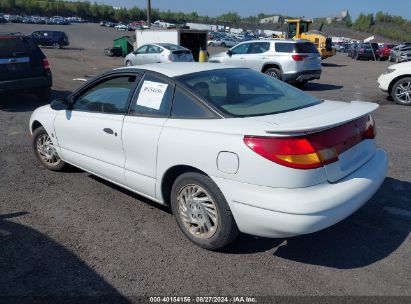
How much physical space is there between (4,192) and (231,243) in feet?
9.45

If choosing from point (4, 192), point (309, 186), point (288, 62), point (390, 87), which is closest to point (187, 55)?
point (288, 62)

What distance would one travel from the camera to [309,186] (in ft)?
9.36

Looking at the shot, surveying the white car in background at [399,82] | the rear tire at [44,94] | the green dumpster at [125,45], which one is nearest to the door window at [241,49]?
the white car in background at [399,82]

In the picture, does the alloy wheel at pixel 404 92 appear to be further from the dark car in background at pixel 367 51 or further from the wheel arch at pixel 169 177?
the dark car in background at pixel 367 51

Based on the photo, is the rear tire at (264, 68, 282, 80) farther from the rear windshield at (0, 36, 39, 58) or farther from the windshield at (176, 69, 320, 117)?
the windshield at (176, 69, 320, 117)

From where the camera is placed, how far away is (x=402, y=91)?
10391mm

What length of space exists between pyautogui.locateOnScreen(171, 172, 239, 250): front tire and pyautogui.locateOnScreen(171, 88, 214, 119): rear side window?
498 millimetres

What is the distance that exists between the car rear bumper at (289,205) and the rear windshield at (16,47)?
25.3ft

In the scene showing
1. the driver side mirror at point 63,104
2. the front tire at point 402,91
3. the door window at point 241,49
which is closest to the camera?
the driver side mirror at point 63,104

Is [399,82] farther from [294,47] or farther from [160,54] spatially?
[160,54]

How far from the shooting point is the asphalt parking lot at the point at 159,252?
115 inches

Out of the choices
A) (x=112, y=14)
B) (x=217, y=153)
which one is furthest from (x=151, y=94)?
(x=112, y=14)

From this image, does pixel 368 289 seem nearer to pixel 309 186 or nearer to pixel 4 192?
pixel 309 186

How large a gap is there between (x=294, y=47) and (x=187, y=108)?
1141cm
